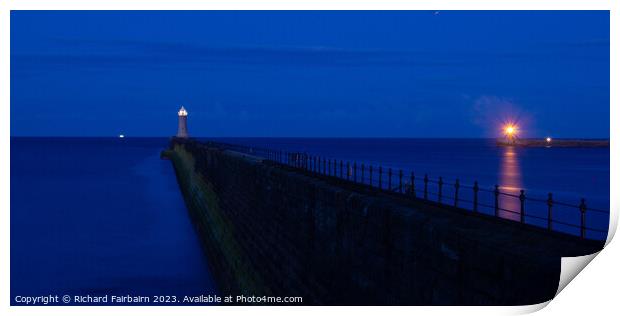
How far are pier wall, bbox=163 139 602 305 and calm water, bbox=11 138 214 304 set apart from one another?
456 centimetres

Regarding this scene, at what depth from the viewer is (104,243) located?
2892cm

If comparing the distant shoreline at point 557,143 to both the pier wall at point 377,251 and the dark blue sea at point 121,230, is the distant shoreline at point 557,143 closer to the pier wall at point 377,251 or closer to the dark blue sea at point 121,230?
the dark blue sea at point 121,230

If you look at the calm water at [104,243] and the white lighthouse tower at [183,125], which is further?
the white lighthouse tower at [183,125]

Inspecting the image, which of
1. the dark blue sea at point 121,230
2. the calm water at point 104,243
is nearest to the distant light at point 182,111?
the dark blue sea at point 121,230

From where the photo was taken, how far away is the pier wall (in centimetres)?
693

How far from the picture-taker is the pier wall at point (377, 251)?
6.93 m

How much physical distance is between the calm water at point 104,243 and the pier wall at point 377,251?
4562mm

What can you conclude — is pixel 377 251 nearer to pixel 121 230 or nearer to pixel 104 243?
pixel 104 243

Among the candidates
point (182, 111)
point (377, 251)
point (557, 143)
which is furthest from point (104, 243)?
point (557, 143)

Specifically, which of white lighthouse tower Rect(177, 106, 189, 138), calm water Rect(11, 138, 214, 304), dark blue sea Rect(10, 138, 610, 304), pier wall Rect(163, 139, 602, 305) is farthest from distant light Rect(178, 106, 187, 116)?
pier wall Rect(163, 139, 602, 305)

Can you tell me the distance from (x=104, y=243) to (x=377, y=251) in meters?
21.7
